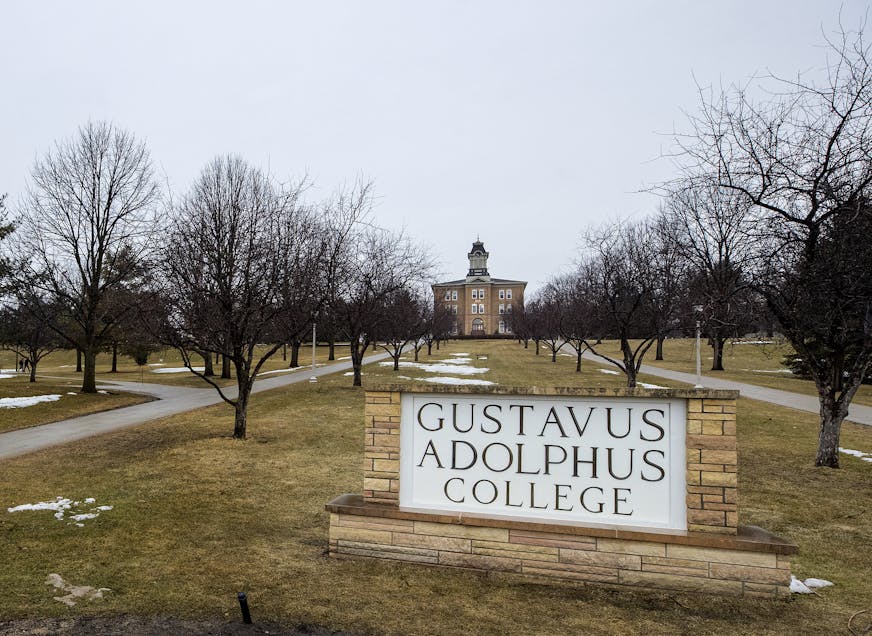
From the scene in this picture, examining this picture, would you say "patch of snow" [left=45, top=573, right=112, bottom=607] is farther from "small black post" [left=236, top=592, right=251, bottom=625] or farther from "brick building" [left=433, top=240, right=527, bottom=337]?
"brick building" [left=433, top=240, right=527, bottom=337]

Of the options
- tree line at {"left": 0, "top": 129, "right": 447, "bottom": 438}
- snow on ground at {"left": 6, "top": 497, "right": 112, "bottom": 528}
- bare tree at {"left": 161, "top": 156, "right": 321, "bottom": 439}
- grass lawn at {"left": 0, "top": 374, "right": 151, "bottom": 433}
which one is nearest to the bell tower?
tree line at {"left": 0, "top": 129, "right": 447, "bottom": 438}

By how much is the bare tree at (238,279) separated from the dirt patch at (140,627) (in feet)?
24.3

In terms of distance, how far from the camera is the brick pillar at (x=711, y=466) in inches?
167

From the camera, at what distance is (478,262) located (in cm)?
11269

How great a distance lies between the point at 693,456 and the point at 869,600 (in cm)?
176

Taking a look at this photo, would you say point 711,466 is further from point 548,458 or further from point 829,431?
point 829,431

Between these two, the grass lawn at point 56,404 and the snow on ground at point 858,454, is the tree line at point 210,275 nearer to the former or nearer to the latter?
the grass lawn at point 56,404

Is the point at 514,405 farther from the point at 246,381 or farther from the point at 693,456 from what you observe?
the point at 246,381

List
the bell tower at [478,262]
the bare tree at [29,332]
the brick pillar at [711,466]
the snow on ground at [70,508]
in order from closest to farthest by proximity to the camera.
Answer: the brick pillar at [711,466], the snow on ground at [70,508], the bare tree at [29,332], the bell tower at [478,262]

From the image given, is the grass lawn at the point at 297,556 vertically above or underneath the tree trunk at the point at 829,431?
underneath

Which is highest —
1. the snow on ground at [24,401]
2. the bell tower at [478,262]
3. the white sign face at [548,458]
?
the bell tower at [478,262]

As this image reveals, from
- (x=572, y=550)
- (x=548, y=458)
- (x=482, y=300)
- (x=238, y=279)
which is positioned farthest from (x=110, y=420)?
(x=482, y=300)

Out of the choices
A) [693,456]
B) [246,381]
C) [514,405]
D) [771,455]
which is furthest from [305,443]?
[771,455]

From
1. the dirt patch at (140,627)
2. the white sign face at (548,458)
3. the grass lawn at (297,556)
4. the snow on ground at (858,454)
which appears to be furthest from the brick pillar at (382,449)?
the snow on ground at (858,454)
